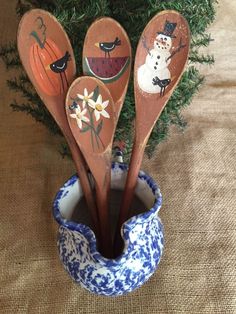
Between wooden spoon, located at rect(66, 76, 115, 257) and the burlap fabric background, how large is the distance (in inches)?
4.5

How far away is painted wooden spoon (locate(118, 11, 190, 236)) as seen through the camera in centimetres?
30

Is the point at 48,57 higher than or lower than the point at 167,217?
higher

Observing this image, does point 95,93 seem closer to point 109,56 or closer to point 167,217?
point 109,56

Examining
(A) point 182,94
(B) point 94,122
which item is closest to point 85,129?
(B) point 94,122

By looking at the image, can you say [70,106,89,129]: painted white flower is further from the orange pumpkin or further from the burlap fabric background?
the burlap fabric background

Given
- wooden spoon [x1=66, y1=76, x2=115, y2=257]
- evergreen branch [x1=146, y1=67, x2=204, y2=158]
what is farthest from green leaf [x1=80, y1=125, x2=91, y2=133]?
evergreen branch [x1=146, y1=67, x2=204, y2=158]

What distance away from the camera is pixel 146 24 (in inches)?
12.6

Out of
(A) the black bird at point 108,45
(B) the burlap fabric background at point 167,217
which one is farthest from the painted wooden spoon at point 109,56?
(B) the burlap fabric background at point 167,217

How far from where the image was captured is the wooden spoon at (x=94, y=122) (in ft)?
1.00

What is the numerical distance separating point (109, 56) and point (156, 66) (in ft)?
0.13

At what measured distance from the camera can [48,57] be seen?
1.01ft

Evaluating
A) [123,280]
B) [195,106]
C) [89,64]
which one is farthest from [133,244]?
[195,106]

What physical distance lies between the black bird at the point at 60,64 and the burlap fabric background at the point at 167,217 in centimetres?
19

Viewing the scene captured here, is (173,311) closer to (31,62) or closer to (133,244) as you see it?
(133,244)
